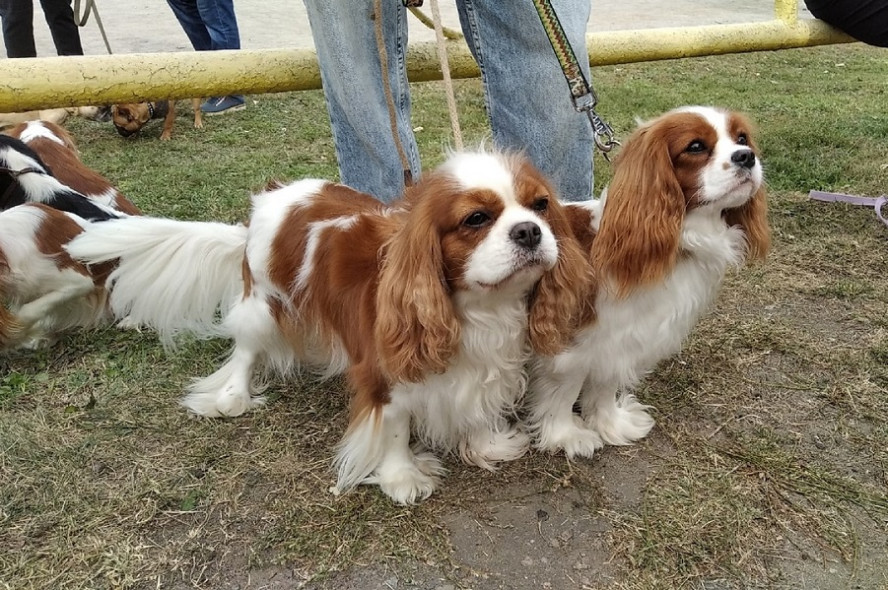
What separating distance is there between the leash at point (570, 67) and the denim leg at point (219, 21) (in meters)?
4.47

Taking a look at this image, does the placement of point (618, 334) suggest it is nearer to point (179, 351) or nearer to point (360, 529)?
point (360, 529)

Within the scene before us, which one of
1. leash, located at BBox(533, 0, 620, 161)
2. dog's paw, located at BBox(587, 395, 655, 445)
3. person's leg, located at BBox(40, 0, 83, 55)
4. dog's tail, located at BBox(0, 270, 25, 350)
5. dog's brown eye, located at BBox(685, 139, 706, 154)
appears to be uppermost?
person's leg, located at BBox(40, 0, 83, 55)

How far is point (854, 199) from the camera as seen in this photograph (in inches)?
156

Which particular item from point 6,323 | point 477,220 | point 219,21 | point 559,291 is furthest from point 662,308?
point 219,21

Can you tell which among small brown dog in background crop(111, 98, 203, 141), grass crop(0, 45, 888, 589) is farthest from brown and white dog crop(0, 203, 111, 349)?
small brown dog in background crop(111, 98, 203, 141)

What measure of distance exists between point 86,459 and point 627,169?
6.20ft

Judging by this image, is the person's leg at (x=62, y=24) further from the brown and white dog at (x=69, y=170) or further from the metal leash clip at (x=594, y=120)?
the metal leash clip at (x=594, y=120)

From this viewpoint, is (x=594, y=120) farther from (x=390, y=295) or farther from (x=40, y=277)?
(x=40, y=277)

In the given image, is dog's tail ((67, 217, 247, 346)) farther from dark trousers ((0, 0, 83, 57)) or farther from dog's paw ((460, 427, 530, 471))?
dark trousers ((0, 0, 83, 57))

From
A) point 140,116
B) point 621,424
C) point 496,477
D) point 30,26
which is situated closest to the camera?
point 496,477

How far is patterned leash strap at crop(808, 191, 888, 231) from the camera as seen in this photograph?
3809 millimetres

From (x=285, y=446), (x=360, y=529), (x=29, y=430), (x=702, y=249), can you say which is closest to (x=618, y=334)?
(x=702, y=249)

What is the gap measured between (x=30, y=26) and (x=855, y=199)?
6122 mm

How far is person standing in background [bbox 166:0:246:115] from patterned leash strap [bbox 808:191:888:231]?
4.30m
